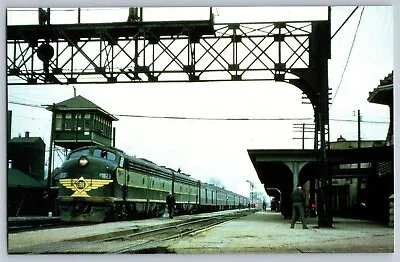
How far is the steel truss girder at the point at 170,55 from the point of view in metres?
8.09

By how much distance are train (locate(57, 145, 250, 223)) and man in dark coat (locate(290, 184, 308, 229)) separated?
0.60 metres

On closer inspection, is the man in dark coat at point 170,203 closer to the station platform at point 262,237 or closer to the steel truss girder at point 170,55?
the station platform at point 262,237

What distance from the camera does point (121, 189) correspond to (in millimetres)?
9086

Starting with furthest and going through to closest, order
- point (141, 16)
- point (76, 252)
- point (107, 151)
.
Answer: point (107, 151), point (141, 16), point (76, 252)

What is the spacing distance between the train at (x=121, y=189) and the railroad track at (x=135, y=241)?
1.15 ft

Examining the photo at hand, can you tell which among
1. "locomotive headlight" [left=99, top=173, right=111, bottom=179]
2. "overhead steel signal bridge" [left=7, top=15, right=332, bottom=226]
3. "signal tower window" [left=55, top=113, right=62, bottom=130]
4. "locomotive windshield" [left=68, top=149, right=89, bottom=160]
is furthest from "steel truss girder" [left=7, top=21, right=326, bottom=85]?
"locomotive headlight" [left=99, top=173, right=111, bottom=179]

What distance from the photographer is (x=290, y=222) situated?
867cm

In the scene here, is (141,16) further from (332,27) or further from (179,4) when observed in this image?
(332,27)

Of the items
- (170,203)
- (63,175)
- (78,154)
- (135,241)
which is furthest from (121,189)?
(135,241)

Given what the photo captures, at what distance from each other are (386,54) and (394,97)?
1.84 feet

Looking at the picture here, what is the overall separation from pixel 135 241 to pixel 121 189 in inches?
54.2

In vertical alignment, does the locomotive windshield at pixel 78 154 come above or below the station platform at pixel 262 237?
above

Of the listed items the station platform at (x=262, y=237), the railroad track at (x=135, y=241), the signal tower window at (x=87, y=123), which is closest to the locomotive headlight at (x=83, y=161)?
the signal tower window at (x=87, y=123)

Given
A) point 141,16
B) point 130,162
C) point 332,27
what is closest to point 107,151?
point 130,162
